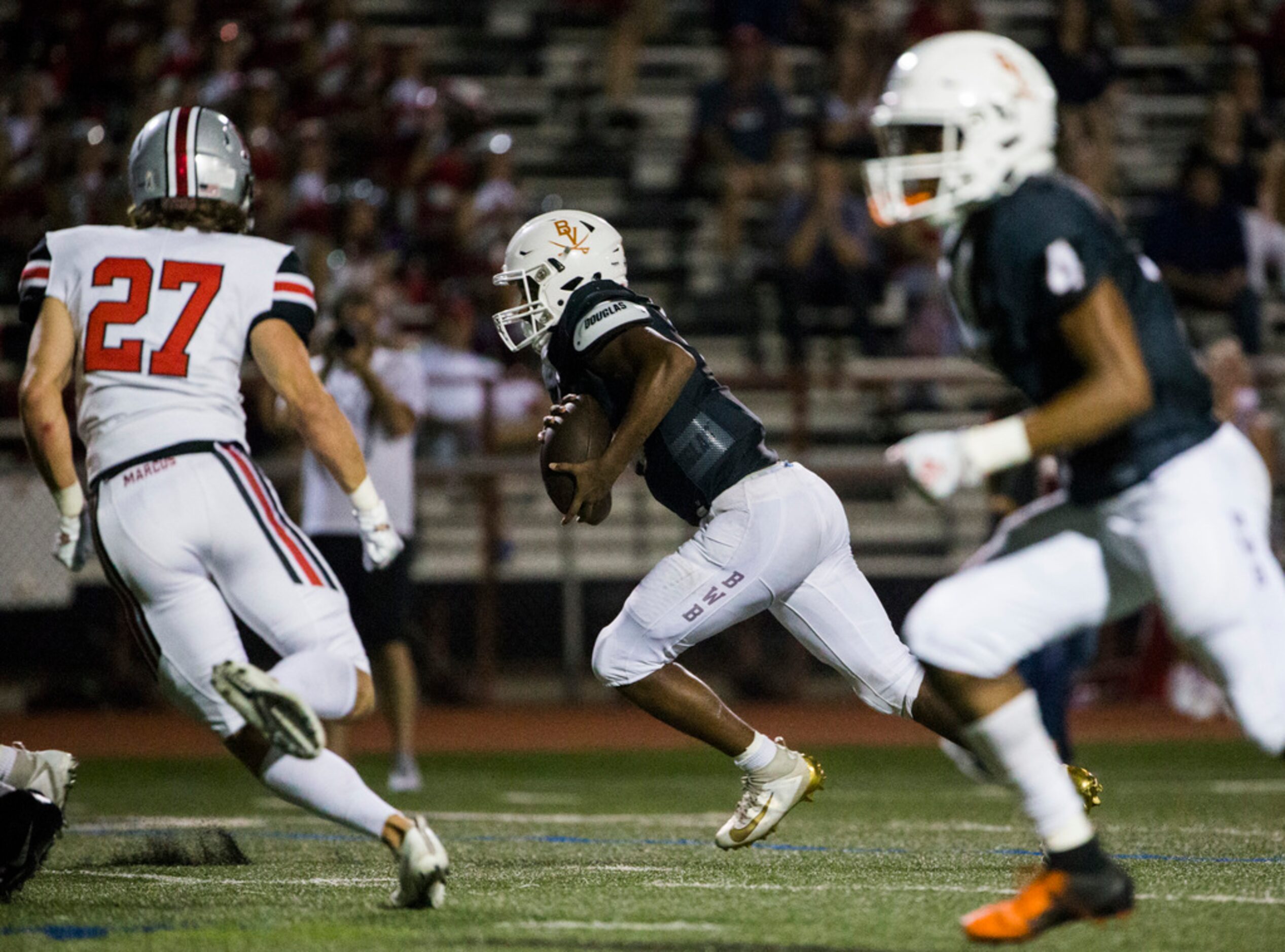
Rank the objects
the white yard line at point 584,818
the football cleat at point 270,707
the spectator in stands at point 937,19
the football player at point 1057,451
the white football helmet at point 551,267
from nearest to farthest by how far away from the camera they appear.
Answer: the football player at point 1057,451, the football cleat at point 270,707, the white football helmet at point 551,267, the white yard line at point 584,818, the spectator in stands at point 937,19

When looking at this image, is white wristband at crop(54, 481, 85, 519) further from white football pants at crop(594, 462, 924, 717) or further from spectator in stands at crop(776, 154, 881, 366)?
spectator in stands at crop(776, 154, 881, 366)

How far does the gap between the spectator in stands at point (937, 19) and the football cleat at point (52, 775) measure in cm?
1065

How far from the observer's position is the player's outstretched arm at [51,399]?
433 centimetres

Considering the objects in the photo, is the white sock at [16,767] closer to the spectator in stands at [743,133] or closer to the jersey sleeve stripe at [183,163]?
the jersey sleeve stripe at [183,163]

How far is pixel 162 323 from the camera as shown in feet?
14.1

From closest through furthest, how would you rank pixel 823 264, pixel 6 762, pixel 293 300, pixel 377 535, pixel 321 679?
pixel 321 679 < pixel 293 300 < pixel 377 535 < pixel 6 762 < pixel 823 264

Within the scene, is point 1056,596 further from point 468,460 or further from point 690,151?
point 690,151

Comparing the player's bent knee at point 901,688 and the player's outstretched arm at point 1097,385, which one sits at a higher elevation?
the player's outstretched arm at point 1097,385

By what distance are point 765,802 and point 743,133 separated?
29.7ft

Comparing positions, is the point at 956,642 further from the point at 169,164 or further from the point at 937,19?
the point at 937,19

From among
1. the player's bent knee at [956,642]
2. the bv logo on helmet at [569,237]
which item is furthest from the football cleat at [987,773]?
the bv logo on helmet at [569,237]

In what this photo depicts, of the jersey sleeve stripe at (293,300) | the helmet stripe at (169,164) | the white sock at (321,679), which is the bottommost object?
the white sock at (321,679)

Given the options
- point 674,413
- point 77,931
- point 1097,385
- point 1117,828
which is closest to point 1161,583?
point 1097,385

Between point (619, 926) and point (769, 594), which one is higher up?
point (769, 594)
